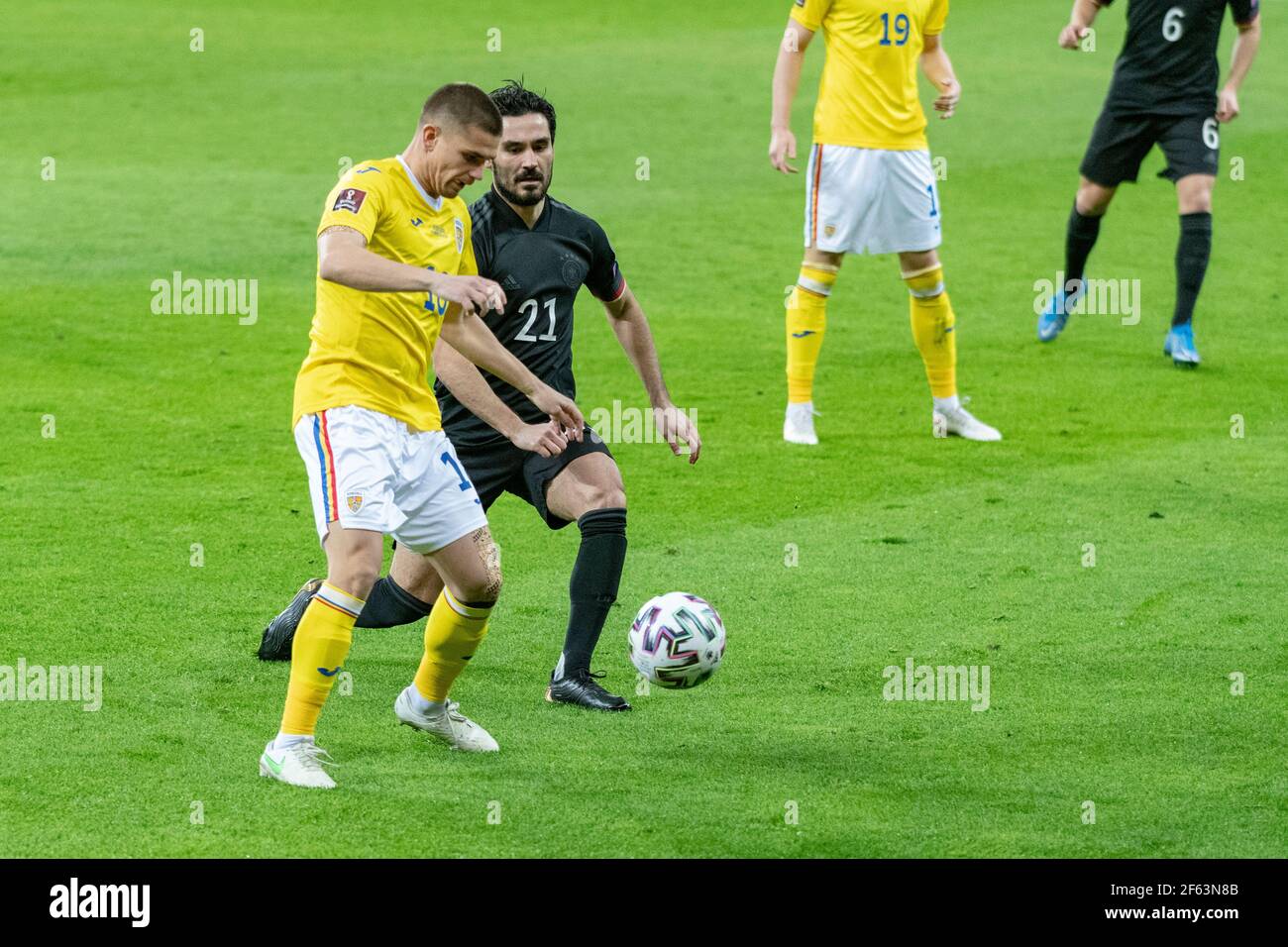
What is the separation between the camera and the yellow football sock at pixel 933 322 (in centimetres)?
1018

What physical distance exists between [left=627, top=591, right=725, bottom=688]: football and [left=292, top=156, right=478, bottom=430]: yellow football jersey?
40.0 inches

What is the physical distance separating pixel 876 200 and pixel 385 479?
514 centimetres

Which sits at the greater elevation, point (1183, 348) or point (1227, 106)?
point (1227, 106)

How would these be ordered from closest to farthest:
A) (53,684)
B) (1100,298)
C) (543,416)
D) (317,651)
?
(317,651), (53,684), (543,416), (1100,298)

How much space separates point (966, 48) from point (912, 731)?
20954 mm

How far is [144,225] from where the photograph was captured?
1534cm

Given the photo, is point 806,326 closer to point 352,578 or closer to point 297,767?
point 352,578

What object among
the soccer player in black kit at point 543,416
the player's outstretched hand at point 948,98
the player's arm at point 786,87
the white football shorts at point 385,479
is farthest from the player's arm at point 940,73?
the white football shorts at point 385,479

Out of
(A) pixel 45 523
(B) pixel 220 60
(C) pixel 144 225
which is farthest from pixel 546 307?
(B) pixel 220 60

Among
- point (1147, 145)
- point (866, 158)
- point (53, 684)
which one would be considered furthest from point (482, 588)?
point (1147, 145)

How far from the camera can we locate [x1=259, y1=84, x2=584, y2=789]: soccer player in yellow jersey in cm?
541

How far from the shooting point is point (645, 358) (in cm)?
682

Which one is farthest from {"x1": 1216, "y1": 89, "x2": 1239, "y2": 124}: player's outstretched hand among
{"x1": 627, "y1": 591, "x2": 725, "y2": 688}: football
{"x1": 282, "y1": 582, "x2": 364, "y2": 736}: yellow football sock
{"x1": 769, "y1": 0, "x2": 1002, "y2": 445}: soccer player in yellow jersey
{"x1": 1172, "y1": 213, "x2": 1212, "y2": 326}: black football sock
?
{"x1": 282, "y1": 582, "x2": 364, "y2": 736}: yellow football sock
